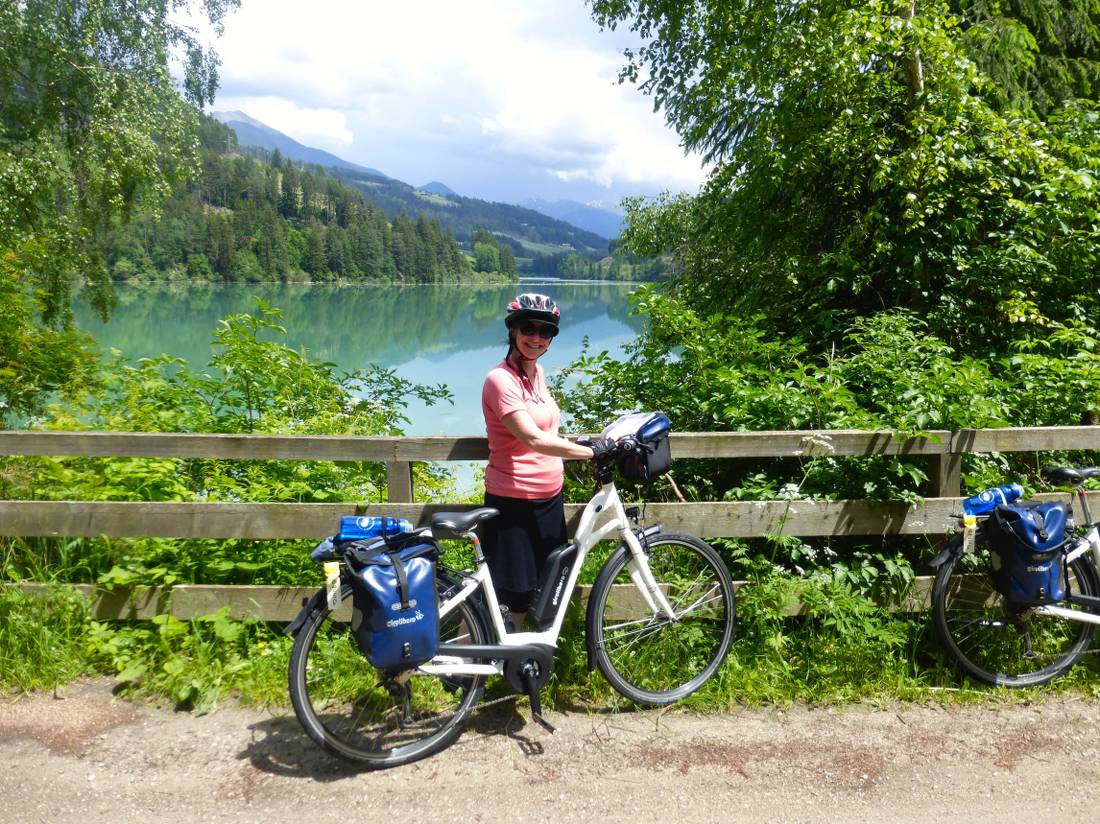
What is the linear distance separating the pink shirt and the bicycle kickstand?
2.35ft

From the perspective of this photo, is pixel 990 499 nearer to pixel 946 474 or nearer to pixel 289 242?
pixel 946 474

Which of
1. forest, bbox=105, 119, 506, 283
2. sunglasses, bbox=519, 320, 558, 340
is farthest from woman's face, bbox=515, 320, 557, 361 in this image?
forest, bbox=105, 119, 506, 283

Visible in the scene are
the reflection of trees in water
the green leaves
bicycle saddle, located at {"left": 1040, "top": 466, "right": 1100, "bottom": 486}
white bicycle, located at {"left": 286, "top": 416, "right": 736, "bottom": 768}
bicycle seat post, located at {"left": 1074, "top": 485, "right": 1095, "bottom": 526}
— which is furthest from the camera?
the reflection of trees in water

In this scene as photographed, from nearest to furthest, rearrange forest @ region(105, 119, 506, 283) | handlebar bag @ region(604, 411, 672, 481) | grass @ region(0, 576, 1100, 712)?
1. handlebar bag @ region(604, 411, 672, 481)
2. grass @ region(0, 576, 1100, 712)
3. forest @ region(105, 119, 506, 283)

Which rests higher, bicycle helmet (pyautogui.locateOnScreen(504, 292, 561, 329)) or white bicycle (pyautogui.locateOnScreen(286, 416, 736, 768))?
bicycle helmet (pyautogui.locateOnScreen(504, 292, 561, 329))

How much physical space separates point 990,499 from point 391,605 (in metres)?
2.77

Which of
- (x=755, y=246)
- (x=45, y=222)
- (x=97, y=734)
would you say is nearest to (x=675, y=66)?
(x=755, y=246)

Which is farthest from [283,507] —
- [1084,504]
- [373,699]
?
[1084,504]

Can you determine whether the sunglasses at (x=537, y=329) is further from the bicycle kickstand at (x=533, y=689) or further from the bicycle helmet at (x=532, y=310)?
the bicycle kickstand at (x=533, y=689)

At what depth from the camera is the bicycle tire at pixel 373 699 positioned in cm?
293

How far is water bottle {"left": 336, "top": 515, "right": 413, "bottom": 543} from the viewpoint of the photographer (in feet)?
9.49

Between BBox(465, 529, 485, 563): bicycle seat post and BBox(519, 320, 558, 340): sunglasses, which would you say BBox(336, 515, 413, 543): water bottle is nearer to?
BBox(465, 529, 485, 563): bicycle seat post

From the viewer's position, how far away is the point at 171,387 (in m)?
5.27

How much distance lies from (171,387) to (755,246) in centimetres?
613
